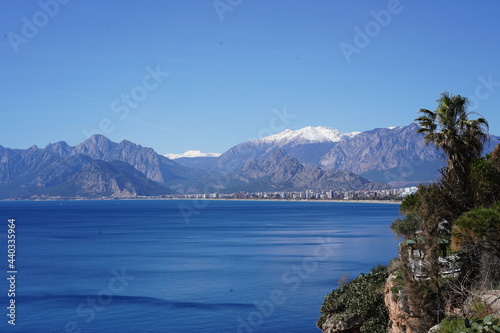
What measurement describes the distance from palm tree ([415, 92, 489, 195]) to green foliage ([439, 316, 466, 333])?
15.1 m

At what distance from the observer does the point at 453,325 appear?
1836 centimetres

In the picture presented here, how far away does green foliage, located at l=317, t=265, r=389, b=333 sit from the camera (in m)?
27.2

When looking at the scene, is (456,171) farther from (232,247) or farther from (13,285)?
(232,247)

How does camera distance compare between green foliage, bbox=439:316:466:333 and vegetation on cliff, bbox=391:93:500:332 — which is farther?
vegetation on cliff, bbox=391:93:500:332

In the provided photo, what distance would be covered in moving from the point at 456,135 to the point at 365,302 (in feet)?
39.7

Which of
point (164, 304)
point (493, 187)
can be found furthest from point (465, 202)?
point (164, 304)

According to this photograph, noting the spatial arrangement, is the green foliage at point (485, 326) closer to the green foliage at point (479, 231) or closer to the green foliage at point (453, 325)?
the green foliage at point (453, 325)

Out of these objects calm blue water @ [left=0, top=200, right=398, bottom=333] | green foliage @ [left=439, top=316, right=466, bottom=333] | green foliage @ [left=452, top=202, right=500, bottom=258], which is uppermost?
green foliage @ [left=452, top=202, right=500, bottom=258]

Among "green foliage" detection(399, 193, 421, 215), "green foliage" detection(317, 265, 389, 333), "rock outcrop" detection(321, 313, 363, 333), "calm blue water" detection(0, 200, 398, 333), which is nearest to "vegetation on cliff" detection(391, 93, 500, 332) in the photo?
"green foliage" detection(317, 265, 389, 333)

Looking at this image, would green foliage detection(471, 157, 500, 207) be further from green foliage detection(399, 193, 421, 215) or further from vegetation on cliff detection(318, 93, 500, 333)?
green foliage detection(399, 193, 421, 215)

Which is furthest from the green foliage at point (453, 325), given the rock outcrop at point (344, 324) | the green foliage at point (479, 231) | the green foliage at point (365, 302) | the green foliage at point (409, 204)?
the green foliage at point (409, 204)

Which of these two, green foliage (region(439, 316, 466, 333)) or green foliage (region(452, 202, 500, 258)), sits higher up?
green foliage (region(452, 202, 500, 258))

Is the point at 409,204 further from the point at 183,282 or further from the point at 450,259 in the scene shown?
the point at 183,282

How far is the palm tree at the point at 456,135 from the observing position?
33188 millimetres
